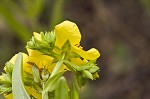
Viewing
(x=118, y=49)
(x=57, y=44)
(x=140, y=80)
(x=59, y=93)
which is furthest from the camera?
(x=118, y=49)

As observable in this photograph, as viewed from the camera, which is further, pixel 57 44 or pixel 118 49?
pixel 118 49

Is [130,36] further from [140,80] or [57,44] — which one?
[57,44]

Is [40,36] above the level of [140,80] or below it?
below

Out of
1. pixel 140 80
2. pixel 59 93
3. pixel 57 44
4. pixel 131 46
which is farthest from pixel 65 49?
pixel 131 46

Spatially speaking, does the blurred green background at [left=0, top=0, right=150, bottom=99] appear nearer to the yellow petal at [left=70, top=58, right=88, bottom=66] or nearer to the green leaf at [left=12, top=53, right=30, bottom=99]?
the yellow petal at [left=70, top=58, right=88, bottom=66]

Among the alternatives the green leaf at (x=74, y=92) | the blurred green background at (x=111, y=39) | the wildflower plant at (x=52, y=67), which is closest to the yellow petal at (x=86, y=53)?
the wildflower plant at (x=52, y=67)
